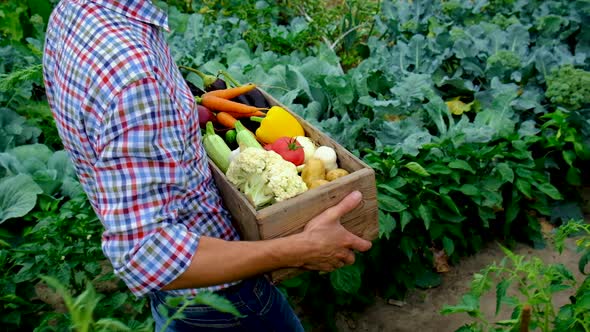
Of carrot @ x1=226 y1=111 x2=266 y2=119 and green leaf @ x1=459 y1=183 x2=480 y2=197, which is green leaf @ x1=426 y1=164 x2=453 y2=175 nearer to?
green leaf @ x1=459 y1=183 x2=480 y2=197

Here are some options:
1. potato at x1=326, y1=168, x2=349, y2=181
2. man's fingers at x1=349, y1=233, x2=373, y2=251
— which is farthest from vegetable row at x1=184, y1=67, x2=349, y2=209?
man's fingers at x1=349, y1=233, x2=373, y2=251

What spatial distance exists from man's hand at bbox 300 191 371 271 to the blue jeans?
0.70 ft

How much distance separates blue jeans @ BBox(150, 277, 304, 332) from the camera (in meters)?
1.83

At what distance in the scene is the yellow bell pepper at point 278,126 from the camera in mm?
2365

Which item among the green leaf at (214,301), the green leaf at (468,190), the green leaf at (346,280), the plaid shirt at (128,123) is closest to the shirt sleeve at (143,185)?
the plaid shirt at (128,123)

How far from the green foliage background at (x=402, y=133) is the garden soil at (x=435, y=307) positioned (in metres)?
0.08

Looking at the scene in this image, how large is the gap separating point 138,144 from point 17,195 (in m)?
2.12

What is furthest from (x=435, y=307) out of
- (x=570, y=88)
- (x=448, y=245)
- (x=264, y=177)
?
(x=264, y=177)

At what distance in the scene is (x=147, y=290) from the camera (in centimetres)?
150

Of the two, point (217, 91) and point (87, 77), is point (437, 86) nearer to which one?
point (217, 91)

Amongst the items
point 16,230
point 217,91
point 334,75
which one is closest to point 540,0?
point 334,75

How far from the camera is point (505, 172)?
327 centimetres

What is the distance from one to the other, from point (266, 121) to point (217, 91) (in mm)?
426

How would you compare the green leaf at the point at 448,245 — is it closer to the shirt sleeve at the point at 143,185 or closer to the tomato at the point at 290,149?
the tomato at the point at 290,149
